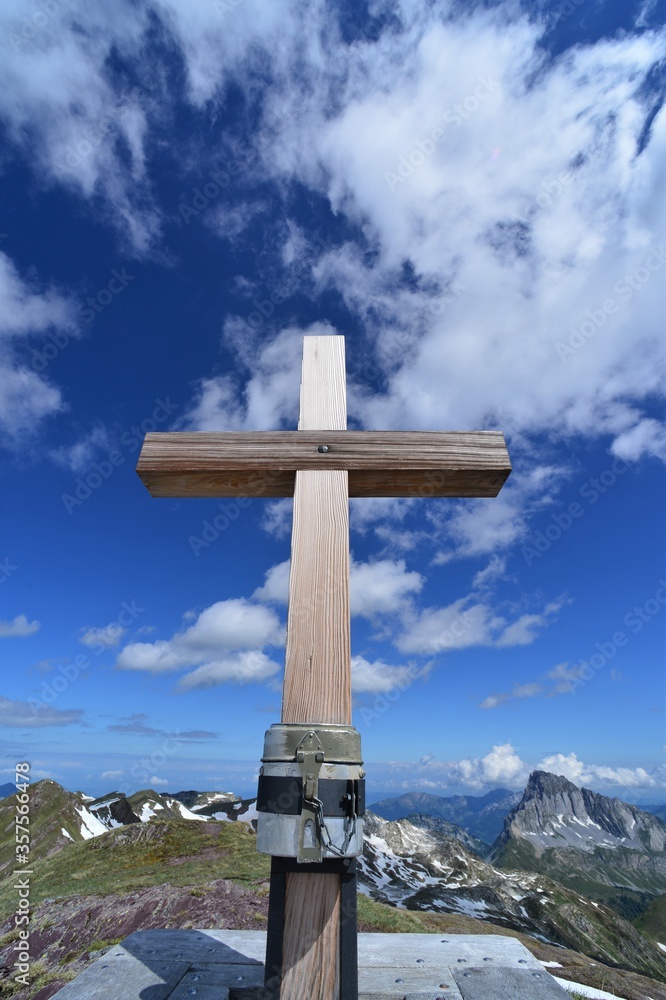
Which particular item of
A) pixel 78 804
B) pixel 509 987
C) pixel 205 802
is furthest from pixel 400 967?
pixel 205 802

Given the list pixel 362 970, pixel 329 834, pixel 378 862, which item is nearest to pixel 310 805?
pixel 329 834

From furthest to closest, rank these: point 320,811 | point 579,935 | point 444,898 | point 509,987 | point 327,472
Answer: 1. point 579,935
2. point 444,898
3. point 327,472
4. point 509,987
5. point 320,811

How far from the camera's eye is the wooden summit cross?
354cm

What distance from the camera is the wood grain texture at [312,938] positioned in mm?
2967

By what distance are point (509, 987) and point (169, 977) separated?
108 inches

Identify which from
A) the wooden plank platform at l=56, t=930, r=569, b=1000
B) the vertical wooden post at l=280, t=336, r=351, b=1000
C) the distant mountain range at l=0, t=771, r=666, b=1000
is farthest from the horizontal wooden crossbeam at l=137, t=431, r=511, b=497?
the distant mountain range at l=0, t=771, r=666, b=1000

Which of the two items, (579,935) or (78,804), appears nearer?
(78,804)

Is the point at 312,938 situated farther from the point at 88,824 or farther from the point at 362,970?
the point at 88,824

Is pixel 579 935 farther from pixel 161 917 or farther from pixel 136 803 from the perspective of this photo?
pixel 161 917

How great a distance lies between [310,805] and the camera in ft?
9.55

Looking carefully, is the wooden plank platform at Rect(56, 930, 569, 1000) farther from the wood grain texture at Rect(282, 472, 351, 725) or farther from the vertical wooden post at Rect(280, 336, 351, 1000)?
the wood grain texture at Rect(282, 472, 351, 725)

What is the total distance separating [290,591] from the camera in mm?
3789

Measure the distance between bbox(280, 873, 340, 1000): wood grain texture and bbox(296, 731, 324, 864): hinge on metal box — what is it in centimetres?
31

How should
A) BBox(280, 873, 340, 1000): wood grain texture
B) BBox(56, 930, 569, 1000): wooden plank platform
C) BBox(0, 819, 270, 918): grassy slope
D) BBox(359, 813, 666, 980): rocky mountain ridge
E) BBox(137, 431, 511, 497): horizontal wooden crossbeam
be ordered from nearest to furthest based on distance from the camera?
BBox(280, 873, 340, 1000): wood grain texture, BBox(56, 930, 569, 1000): wooden plank platform, BBox(137, 431, 511, 497): horizontal wooden crossbeam, BBox(0, 819, 270, 918): grassy slope, BBox(359, 813, 666, 980): rocky mountain ridge
